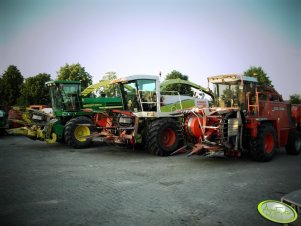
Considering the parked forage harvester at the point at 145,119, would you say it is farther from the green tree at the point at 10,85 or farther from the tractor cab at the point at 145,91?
the green tree at the point at 10,85

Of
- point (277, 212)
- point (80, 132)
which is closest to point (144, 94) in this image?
point (80, 132)

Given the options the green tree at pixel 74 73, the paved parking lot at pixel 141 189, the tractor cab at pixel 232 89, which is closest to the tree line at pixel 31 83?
the green tree at pixel 74 73

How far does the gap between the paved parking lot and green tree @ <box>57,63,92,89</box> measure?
3120cm

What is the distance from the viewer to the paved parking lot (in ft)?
12.3

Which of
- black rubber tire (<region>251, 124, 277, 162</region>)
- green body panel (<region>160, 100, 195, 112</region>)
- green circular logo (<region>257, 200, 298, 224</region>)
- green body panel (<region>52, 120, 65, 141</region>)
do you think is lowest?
green circular logo (<region>257, 200, 298, 224</region>)

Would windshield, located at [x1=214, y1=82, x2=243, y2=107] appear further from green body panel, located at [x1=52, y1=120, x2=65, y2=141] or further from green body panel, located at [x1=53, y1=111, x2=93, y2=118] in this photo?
green body panel, located at [x1=52, y1=120, x2=65, y2=141]

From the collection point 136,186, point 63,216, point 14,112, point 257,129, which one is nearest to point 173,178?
point 136,186

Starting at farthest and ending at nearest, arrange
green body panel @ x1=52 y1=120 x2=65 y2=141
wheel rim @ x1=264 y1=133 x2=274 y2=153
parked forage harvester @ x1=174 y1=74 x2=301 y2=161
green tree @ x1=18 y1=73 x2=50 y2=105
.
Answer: green tree @ x1=18 y1=73 x2=50 y2=105, green body panel @ x1=52 y1=120 x2=65 y2=141, wheel rim @ x1=264 y1=133 x2=274 y2=153, parked forage harvester @ x1=174 y1=74 x2=301 y2=161

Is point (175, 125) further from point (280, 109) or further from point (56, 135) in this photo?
point (56, 135)

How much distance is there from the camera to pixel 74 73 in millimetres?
38219

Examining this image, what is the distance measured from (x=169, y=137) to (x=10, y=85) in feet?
139

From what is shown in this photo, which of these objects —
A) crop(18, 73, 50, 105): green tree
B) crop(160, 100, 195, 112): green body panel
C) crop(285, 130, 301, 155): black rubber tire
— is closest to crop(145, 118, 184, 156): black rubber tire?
crop(160, 100, 195, 112): green body panel

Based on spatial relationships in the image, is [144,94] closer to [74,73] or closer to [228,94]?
[228,94]

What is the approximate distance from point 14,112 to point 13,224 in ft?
33.1
